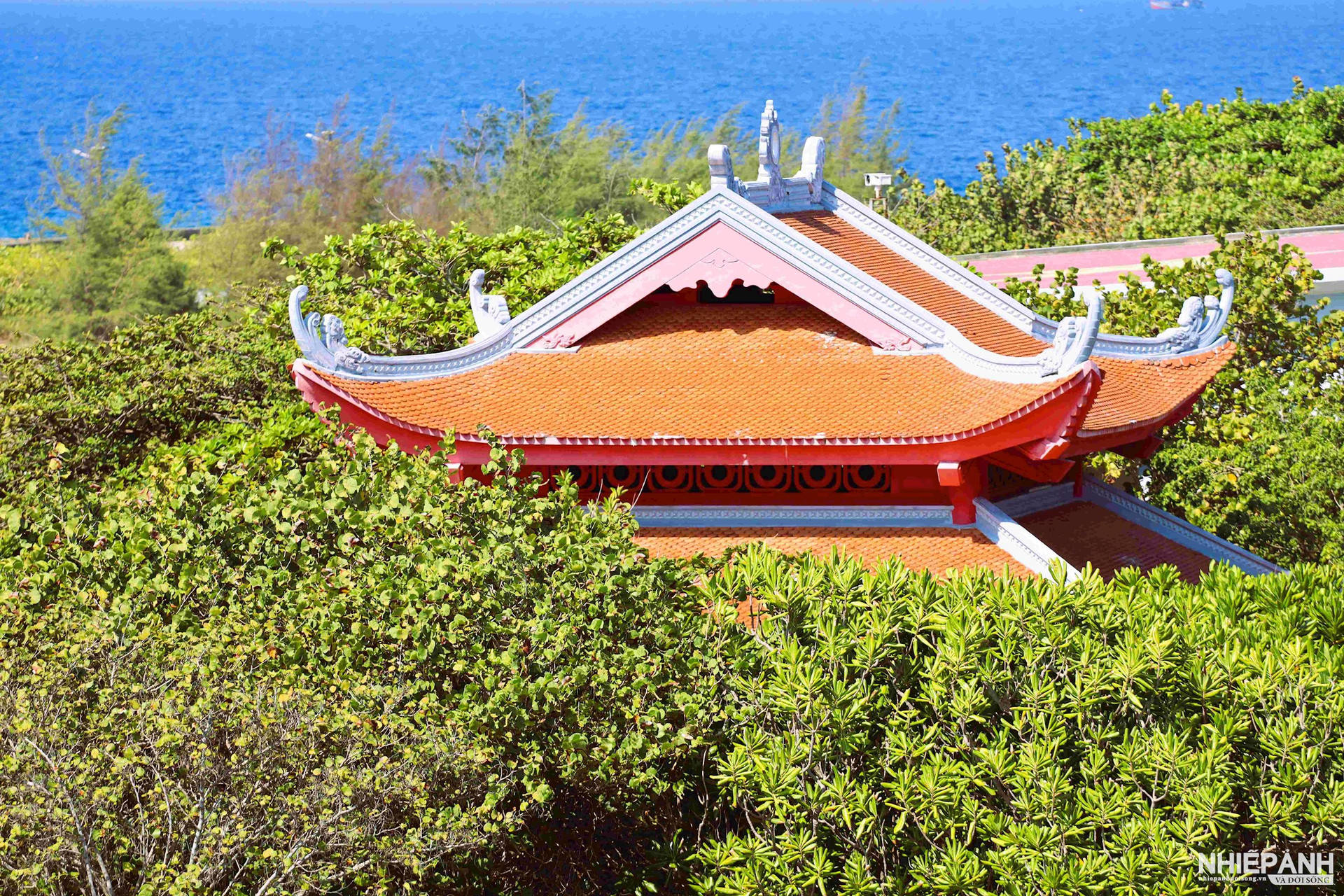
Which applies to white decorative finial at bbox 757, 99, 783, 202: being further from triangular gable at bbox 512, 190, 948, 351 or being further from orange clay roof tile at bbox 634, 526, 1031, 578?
orange clay roof tile at bbox 634, 526, 1031, 578

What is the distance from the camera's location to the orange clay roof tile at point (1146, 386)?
12.7m

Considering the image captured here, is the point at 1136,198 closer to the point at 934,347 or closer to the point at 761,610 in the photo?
the point at 934,347

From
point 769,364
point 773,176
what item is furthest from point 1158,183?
point 769,364

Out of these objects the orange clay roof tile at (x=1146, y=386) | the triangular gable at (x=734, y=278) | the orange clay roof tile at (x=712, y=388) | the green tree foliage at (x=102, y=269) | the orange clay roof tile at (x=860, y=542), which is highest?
the triangular gable at (x=734, y=278)

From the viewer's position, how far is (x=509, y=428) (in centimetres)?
1222

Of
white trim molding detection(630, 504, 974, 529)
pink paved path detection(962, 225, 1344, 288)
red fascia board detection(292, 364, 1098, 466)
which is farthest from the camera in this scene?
pink paved path detection(962, 225, 1344, 288)

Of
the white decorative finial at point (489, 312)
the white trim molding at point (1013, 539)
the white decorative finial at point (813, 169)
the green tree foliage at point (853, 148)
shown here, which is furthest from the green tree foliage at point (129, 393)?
the green tree foliage at point (853, 148)

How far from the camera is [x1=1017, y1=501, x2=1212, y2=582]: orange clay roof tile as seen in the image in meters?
13.2

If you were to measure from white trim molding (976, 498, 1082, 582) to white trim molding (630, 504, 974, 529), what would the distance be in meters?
0.20

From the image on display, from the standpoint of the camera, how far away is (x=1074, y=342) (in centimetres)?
1144

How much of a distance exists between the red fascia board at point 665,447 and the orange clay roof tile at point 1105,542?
1.74 meters

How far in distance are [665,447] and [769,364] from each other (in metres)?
1.46

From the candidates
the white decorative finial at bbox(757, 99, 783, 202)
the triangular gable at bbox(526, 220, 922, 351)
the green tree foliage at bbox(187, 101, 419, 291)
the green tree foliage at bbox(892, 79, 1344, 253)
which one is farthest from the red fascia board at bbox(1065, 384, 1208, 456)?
the green tree foliage at bbox(187, 101, 419, 291)

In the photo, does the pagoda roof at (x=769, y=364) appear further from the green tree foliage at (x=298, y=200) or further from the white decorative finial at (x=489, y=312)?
the green tree foliage at (x=298, y=200)
